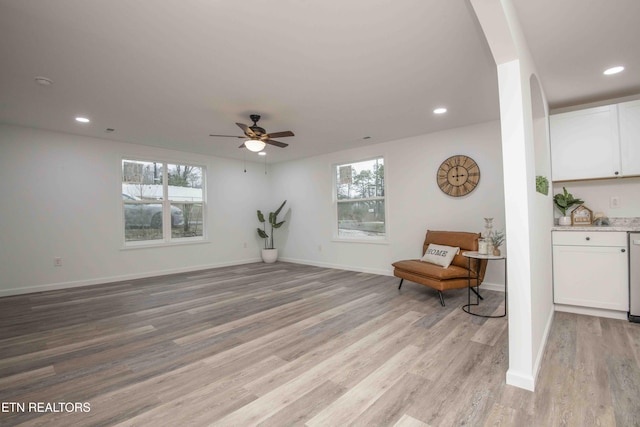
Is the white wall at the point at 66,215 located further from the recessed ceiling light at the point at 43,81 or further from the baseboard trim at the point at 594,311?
the baseboard trim at the point at 594,311

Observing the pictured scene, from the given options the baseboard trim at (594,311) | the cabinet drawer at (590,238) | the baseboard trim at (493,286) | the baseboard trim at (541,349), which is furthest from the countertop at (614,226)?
the baseboard trim at (493,286)

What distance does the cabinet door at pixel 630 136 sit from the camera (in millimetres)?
3031

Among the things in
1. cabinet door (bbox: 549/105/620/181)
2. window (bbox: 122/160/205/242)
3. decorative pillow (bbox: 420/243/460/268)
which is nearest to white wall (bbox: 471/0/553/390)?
decorative pillow (bbox: 420/243/460/268)

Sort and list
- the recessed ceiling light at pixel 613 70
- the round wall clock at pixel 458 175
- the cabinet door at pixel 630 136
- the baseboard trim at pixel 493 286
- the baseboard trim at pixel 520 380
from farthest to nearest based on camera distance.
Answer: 1. the round wall clock at pixel 458 175
2. the baseboard trim at pixel 493 286
3. the cabinet door at pixel 630 136
4. the recessed ceiling light at pixel 613 70
5. the baseboard trim at pixel 520 380

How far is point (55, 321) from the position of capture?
320 centimetres

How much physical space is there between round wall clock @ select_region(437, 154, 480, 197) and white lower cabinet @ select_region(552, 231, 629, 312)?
1437mm

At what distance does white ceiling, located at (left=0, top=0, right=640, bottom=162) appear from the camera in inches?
77.0

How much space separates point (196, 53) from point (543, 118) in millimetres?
3600

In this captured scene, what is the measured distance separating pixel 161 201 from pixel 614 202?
6943 millimetres

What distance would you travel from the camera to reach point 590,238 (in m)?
3.02

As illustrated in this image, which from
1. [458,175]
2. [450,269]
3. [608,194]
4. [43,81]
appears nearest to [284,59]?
[43,81]

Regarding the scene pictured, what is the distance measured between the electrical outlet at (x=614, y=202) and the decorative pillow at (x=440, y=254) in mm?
1722

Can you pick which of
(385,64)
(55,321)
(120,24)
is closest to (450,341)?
(385,64)

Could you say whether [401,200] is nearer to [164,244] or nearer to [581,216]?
[581,216]
